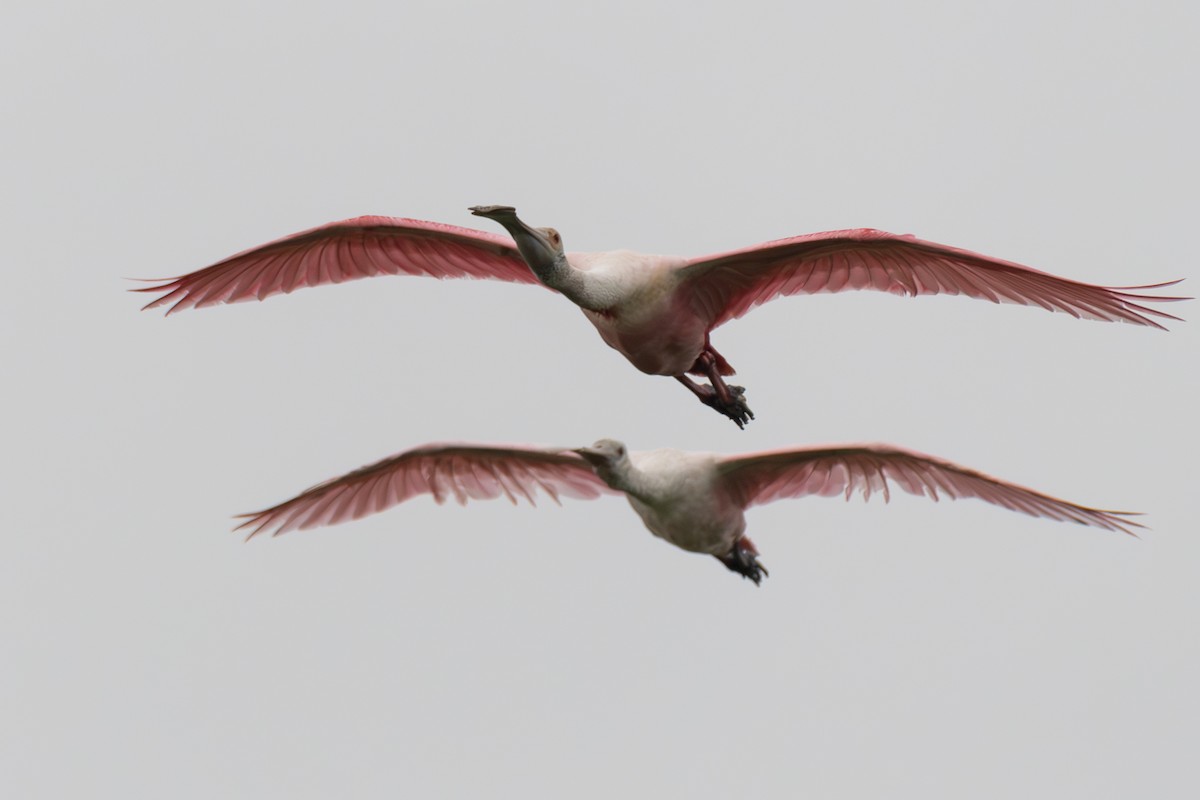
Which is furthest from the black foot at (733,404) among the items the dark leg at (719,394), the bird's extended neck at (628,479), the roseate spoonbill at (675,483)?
the bird's extended neck at (628,479)

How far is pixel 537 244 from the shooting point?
2098 cm

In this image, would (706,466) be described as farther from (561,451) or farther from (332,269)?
(332,269)

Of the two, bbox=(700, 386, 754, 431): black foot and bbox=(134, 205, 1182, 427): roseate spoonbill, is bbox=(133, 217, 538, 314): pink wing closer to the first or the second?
bbox=(134, 205, 1182, 427): roseate spoonbill

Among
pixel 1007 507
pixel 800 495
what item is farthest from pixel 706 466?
pixel 1007 507

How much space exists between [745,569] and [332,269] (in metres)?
3.99

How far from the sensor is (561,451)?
21.7m

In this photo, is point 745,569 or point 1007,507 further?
point 745,569

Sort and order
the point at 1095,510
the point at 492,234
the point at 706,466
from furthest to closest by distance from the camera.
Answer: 1. the point at 492,234
2. the point at 706,466
3. the point at 1095,510

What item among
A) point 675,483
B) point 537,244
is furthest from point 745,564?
point 537,244

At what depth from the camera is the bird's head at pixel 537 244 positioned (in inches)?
821

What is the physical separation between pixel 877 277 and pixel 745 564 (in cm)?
235

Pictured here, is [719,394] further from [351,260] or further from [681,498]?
[351,260]

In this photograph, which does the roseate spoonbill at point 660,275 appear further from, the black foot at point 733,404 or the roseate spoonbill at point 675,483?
the roseate spoonbill at point 675,483

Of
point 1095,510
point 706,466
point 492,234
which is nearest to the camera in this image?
point 1095,510
